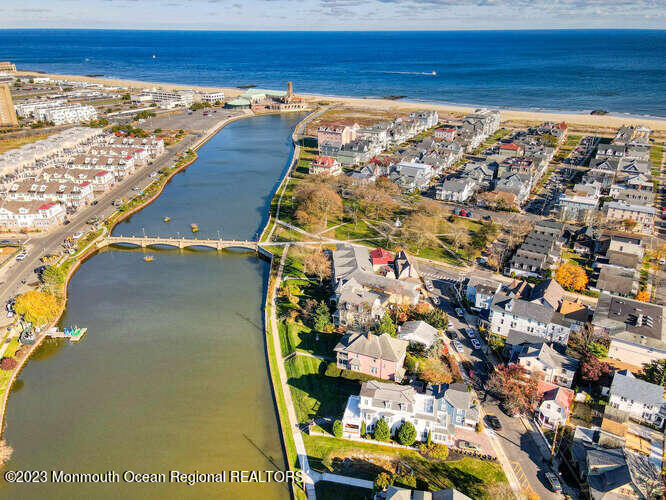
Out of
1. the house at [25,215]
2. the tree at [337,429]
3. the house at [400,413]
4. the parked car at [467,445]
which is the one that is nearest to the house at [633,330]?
the parked car at [467,445]

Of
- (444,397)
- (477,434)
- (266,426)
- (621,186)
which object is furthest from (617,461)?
(621,186)

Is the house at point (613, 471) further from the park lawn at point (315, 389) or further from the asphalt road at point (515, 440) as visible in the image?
the park lawn at point (315, 389)

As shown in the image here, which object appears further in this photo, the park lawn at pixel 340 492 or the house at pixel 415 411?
the house at pixel 415 411

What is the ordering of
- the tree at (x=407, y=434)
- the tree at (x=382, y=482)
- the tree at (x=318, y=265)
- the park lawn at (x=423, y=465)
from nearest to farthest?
the tree at (x=382, y=482), the park lawn at (x=423, y=465), the tree at (x=407, y=434), the tree at (x=318, y=265)

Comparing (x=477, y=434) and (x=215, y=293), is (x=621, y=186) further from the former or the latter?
(x=215, y=293)

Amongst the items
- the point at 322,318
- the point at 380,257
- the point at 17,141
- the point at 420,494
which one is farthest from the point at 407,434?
the point at 17,141
